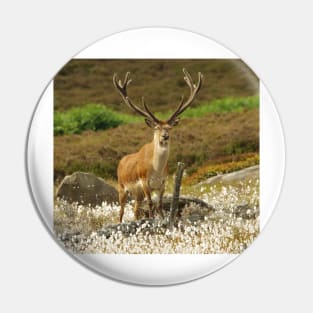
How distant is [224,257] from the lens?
1335cm

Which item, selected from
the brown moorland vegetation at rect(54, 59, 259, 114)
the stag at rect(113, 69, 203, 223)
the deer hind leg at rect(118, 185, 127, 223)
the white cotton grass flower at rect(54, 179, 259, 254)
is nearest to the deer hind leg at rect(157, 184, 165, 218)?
the stag at rect(113, 69, 203, 223)

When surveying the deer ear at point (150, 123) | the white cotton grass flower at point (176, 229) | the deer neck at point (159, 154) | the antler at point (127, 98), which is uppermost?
the antler at point (127, 98)

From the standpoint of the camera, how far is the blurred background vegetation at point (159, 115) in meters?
13.4

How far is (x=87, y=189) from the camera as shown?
13422 mm

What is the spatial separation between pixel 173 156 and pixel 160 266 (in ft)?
2.73

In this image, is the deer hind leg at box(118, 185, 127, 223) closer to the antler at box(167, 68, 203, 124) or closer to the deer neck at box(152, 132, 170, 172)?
the deer neck at box(152, 132, 170, 172)

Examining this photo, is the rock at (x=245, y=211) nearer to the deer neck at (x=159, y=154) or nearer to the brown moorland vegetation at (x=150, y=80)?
the deer neck at (x=159, y=154)

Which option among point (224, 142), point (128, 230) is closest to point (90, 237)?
point (128, 230)

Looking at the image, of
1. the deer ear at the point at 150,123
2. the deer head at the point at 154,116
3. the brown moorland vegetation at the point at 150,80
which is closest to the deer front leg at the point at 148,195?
the deer head at the point at 154,116

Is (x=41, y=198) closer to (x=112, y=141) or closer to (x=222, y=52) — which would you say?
(x=112, y=141)

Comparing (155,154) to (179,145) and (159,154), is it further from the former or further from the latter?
(179,145)

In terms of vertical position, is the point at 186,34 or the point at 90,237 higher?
the point at 186,34

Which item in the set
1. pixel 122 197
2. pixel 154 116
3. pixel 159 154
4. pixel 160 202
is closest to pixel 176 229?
pixel 160 202

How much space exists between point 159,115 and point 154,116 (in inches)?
1.5
